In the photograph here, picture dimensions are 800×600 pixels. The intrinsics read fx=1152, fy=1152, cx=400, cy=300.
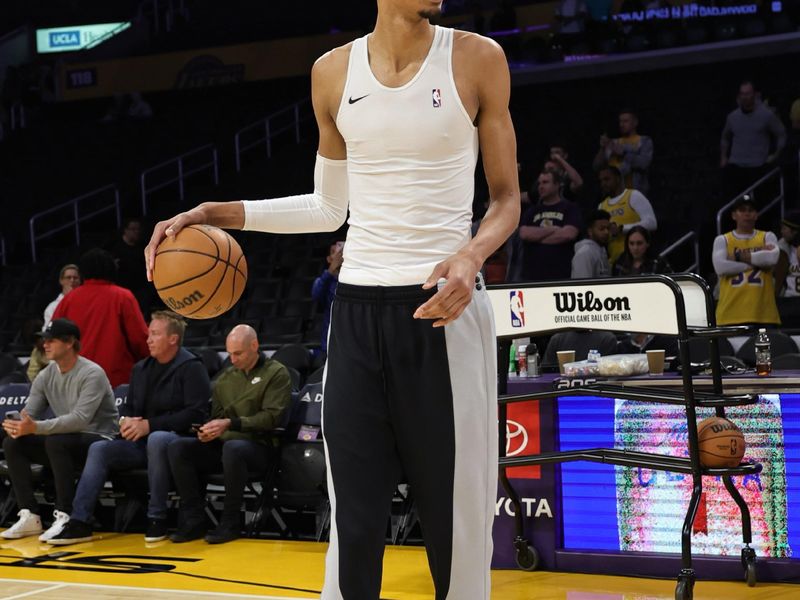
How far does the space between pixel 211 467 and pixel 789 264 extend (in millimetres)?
4805

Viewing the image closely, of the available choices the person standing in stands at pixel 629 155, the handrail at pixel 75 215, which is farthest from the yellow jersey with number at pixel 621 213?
the handrail at pixel 75 215

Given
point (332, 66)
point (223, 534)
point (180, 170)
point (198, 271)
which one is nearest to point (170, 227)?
point (198, 271)

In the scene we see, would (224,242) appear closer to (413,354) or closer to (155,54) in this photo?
(413,354)

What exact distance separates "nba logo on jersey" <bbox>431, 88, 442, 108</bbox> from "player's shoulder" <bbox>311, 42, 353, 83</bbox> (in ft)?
0.79

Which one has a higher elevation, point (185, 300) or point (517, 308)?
point (185, 300)

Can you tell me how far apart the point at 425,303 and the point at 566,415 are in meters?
3.57

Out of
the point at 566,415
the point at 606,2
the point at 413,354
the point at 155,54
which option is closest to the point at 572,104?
the point at 606,2

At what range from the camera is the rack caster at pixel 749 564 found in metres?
5.22

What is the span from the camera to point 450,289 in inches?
91.6

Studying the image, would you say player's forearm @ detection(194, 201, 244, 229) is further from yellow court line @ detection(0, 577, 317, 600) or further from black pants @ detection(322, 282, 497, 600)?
yellow court line @ detection(0, 577, 317, 600)

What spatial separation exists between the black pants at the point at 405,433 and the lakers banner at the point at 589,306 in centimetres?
267

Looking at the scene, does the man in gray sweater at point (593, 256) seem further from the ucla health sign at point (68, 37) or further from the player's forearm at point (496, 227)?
the ucla health sign at point (68, 37)

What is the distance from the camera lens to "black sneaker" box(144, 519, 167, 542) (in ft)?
23.8

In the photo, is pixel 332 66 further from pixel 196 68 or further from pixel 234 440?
pixel 196 68
